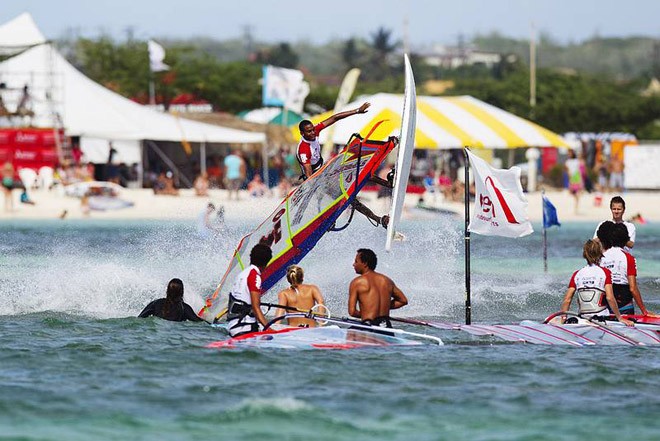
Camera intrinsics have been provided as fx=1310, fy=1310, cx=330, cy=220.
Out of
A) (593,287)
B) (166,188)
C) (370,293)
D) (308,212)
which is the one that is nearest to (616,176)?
(166,188)

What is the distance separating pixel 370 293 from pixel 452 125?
85.4 feet

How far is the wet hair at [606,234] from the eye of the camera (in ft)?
46.6

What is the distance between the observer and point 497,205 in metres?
14.9

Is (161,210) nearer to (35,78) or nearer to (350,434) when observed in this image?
(35,78)

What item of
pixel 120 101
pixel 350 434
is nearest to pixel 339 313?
pixel 350 434

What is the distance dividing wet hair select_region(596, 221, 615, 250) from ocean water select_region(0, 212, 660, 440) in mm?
1177

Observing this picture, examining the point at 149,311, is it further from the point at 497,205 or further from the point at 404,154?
the point at 497,205

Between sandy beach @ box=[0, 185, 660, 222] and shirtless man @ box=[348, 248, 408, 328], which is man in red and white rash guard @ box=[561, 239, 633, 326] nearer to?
shirtless man @ box=[348, 248, 408, 328]

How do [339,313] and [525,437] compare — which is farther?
[339,313]

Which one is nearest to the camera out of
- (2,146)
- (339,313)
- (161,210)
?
(339,313)

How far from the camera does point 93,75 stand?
7000 centimetres

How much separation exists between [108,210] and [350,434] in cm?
2860

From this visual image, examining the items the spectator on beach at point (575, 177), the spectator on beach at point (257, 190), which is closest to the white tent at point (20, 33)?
the spectator on beach at point (257, 190)

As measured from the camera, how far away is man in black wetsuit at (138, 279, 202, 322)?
15.4 meters
